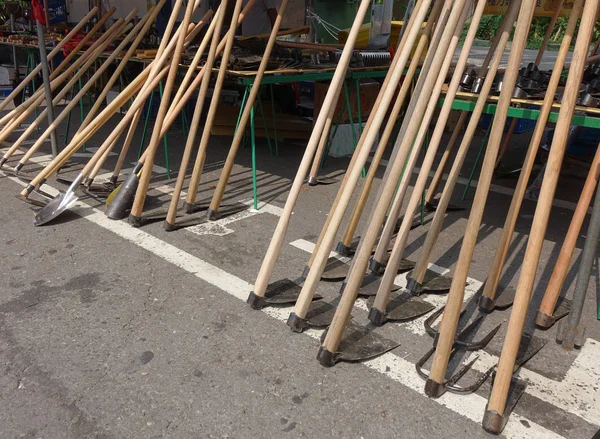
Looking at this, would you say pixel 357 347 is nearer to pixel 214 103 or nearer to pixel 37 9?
pixel 214 103

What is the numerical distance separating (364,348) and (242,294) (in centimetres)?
95

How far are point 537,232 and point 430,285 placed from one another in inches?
47.7

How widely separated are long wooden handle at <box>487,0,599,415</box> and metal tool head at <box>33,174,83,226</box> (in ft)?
12.0

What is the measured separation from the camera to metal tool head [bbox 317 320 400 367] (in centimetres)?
274

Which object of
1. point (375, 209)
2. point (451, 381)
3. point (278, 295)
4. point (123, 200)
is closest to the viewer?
point (451, 381)

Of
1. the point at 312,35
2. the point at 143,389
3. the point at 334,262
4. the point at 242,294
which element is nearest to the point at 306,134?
the point at 312,35

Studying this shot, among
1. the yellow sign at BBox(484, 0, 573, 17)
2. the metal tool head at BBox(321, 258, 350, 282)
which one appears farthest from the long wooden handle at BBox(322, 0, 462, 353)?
the yellow sign at BBox(484, 0, 573, 17)

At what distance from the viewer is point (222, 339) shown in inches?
116

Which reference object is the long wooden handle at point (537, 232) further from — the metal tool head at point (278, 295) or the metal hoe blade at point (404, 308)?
the metal tool head at point (278, 295)

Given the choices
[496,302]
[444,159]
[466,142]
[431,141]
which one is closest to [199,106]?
[444,159]

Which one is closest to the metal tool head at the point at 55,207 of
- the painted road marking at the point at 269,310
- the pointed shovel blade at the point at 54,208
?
the pointed shovel blade at the point at 54,208

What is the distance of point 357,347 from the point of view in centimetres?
287

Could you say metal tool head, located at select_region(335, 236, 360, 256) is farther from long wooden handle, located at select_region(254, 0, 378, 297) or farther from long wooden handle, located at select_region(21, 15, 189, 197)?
long wooden handle, located at select_region(21, 15, 189, 197)

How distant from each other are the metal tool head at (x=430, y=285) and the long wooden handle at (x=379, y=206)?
0.87m
